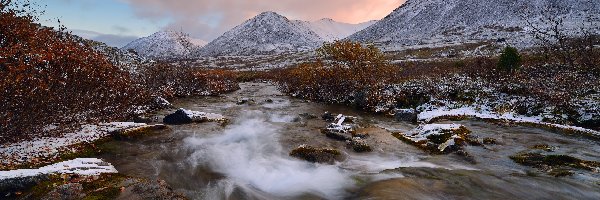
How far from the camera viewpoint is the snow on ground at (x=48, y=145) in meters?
12.4

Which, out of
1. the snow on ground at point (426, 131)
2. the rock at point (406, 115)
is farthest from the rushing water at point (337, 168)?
the rock at point (406, 115)

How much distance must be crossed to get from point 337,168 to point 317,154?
1390 millimetres

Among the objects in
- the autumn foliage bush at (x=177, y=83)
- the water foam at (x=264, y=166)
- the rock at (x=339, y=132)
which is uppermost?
the autumn foliage bush at (x=177, y=83)

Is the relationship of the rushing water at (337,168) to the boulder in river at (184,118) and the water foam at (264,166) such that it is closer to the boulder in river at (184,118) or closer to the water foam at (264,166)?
the water foam at (264,166)

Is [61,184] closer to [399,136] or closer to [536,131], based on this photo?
[399,136]

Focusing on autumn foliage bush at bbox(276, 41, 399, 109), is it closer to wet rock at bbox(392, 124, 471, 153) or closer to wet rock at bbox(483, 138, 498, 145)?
wet rock at bbox(392, 124, 471, 153)

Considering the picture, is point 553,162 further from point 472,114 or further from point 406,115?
point 406,115

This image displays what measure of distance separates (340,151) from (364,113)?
1213 centimetres

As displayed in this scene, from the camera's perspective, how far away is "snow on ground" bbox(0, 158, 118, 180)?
10.5 metres

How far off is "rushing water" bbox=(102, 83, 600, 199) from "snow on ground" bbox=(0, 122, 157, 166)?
3.66 feet

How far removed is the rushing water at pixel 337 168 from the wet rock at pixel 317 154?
1.24ft

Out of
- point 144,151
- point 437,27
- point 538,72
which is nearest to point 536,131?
point 538,72

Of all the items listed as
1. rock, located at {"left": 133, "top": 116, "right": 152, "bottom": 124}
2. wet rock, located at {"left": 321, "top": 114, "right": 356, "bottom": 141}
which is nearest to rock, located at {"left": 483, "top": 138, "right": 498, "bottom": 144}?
wet rock, located at {"left": 321, "top": 114, "right": 356, "bottom": 141}

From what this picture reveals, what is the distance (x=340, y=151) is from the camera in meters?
16.3
